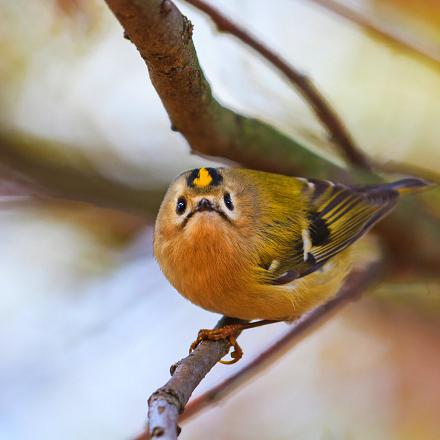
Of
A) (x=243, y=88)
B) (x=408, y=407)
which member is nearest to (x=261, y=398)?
(x=408, y=407)

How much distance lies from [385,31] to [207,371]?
30.6 inches

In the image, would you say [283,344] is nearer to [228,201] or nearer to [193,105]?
[228,201]

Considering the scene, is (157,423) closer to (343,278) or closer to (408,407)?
(343,278)

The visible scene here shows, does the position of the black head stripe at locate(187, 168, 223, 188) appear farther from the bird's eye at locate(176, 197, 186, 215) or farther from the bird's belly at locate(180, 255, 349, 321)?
the bird's belly at locate(180, 255, 349, 321)

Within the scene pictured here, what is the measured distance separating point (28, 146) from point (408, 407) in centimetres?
129

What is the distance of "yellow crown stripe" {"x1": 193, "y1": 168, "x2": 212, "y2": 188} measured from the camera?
1520 millimetres

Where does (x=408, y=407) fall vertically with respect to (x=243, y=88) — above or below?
below

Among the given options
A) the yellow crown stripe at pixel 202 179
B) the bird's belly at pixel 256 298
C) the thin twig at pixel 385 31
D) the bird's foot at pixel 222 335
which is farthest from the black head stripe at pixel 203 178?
the thin twig at pixel 385 31

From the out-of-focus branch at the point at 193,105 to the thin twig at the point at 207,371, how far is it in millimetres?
316

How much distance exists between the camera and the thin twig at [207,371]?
78cm

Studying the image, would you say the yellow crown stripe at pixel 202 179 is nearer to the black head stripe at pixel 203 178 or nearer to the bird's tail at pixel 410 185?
the black head stripe at pixel 203 178

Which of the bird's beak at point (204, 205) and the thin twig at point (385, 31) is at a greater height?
the thin twig at point (385, 31)

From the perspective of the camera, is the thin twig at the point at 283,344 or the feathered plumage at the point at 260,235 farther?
the feathered plumage at the point at 260,235

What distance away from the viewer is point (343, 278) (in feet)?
6.10
